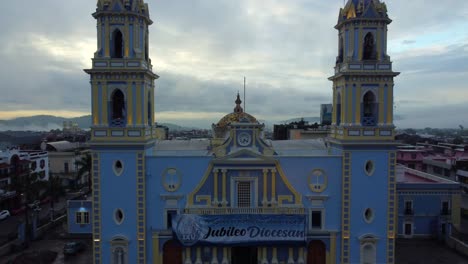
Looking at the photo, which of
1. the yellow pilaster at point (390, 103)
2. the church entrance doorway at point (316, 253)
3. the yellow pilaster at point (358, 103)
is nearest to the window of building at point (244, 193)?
the church entrance doorway at point (316, 253)

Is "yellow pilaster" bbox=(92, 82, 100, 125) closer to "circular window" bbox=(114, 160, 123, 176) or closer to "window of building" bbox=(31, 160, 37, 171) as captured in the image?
"circular window" bbox=(114, 160, 123, 176)

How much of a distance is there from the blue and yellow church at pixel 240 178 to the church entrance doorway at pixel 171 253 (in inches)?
2.6

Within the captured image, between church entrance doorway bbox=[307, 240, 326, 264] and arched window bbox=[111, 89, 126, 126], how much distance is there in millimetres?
14880

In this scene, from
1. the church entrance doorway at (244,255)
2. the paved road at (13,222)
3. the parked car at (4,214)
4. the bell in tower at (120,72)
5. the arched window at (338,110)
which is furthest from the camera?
the parked car at (4,214)

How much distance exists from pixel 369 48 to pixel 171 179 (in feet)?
51.2

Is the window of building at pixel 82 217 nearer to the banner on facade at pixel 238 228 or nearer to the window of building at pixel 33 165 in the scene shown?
the banner on facade at pixel 238 228

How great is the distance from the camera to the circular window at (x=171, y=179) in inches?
920

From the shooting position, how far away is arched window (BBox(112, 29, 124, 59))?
22.7 meters

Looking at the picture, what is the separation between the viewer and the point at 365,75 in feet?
74.7

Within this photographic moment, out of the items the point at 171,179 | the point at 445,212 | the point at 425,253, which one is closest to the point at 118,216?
the point at 171,179

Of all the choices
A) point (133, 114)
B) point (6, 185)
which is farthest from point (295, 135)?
point (6, 185)

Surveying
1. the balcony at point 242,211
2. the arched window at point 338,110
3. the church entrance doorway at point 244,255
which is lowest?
the church entrance doorway at point 244,255

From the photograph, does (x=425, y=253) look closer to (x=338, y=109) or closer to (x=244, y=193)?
(x=338, y=109)

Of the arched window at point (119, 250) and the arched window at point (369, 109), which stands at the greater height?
the arched window at point (369, 109)
